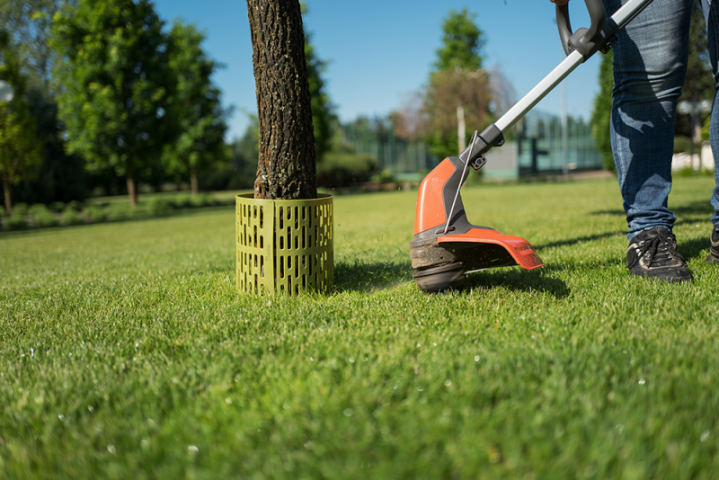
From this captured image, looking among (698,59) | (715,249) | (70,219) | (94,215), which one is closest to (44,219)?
(70,219)

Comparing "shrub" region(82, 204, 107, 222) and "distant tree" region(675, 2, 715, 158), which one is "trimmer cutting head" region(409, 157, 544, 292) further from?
"shrub" region(82, 204, 107, 222)

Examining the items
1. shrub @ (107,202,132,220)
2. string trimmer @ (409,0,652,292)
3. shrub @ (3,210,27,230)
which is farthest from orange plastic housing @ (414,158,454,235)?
shrub @ (107,202,132,220)

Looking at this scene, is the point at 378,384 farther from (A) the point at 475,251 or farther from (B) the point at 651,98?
(B) the point at 651,98

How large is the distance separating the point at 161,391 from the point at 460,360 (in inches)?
37.9

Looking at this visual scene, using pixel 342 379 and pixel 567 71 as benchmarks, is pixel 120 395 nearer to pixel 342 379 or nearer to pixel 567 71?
pixel 342 379

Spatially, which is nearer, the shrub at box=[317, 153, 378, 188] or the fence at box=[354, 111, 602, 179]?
the shrub at box=[317, 153, 378, 188]

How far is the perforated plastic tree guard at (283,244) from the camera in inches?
95.0

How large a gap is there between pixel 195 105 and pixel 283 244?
2496 cm

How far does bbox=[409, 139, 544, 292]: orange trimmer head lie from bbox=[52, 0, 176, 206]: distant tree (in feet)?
54.5

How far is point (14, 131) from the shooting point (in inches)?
510

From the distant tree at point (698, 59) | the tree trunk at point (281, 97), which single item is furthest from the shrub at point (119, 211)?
the distant tree at point (698, 59)

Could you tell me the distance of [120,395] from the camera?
55.7 inches

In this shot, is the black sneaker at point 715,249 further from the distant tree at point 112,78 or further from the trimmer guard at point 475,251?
the distant tree at point 112,78

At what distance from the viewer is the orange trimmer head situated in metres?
2.10
